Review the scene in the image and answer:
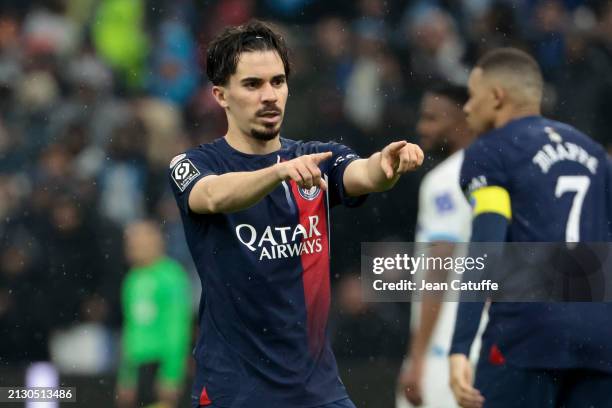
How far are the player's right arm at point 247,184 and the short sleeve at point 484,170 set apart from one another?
4.54 feet

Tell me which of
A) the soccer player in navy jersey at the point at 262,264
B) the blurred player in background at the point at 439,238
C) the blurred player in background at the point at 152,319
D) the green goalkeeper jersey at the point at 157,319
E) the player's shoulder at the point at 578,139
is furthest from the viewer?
the green goalkeeper jersey at the point at 157,319

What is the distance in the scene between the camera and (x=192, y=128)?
11688mm

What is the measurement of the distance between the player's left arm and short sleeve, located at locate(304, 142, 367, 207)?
0.10ft

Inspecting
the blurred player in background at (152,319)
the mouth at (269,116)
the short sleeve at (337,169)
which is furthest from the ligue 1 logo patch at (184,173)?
the blurred player in background at (152,319)

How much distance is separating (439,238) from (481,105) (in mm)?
1079

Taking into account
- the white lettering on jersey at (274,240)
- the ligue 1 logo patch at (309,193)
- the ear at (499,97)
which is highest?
the ear at (499,97)

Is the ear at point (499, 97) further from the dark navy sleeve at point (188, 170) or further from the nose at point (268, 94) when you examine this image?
the dark navy sleeve at point (188, 170)

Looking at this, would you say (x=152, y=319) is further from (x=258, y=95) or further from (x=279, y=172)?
(x=279, y=172)

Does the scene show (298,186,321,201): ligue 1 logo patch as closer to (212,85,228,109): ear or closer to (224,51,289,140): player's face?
(224,51,289,140): player's face

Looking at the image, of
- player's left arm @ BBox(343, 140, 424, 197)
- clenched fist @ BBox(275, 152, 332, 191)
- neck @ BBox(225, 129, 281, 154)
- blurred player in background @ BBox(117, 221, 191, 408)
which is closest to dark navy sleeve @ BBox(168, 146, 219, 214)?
neck @ BBox(225, 129, 281, 154)

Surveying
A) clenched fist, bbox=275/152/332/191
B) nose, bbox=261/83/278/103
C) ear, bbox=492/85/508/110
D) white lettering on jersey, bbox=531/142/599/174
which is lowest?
clenched fist, bbox=275/152/332/191

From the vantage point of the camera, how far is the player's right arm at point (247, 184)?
4.21 meters

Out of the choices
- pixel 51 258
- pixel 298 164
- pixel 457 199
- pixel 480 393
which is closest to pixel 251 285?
pixel 298 164

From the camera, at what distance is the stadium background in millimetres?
10211
